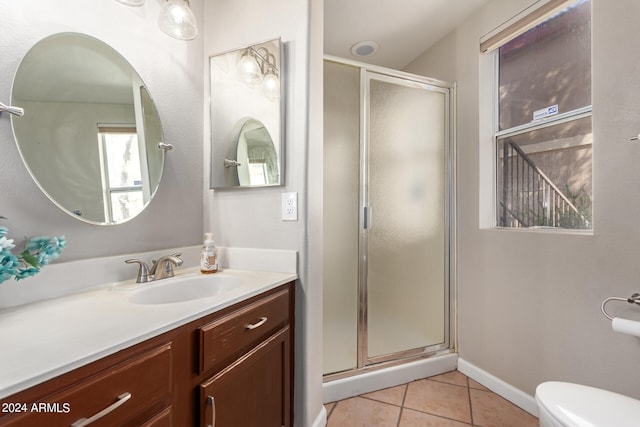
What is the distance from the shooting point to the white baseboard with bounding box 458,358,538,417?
1.65 metres

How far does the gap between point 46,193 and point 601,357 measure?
237 centimetres

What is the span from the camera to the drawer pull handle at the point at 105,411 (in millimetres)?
521

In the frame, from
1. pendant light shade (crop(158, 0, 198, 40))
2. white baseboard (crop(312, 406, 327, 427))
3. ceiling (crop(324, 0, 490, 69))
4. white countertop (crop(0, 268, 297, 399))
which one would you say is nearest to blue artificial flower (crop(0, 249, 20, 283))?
white countertop (crop(0, 268, 297, 399))

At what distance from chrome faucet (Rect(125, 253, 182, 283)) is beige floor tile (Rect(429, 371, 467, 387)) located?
188 cm

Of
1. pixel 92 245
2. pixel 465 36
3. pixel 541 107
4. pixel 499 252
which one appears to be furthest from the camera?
pixel 465 36

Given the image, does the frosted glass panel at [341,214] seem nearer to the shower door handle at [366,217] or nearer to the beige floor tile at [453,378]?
the shower door handle at [366,217]

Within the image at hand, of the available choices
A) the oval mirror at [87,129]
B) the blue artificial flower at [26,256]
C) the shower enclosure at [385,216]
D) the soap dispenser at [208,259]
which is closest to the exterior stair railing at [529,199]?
the shower enclosure at [385,216]

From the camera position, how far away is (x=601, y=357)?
1.35 meters

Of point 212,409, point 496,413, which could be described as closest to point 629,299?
point 496,413

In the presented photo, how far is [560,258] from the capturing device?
152 centimetres

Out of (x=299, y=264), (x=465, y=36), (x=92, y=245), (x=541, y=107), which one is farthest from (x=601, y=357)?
(x=92, y=245)

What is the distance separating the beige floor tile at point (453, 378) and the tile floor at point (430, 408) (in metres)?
0.01

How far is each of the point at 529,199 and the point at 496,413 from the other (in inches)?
50.3

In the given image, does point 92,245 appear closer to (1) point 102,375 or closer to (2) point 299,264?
(1) point 102,375
